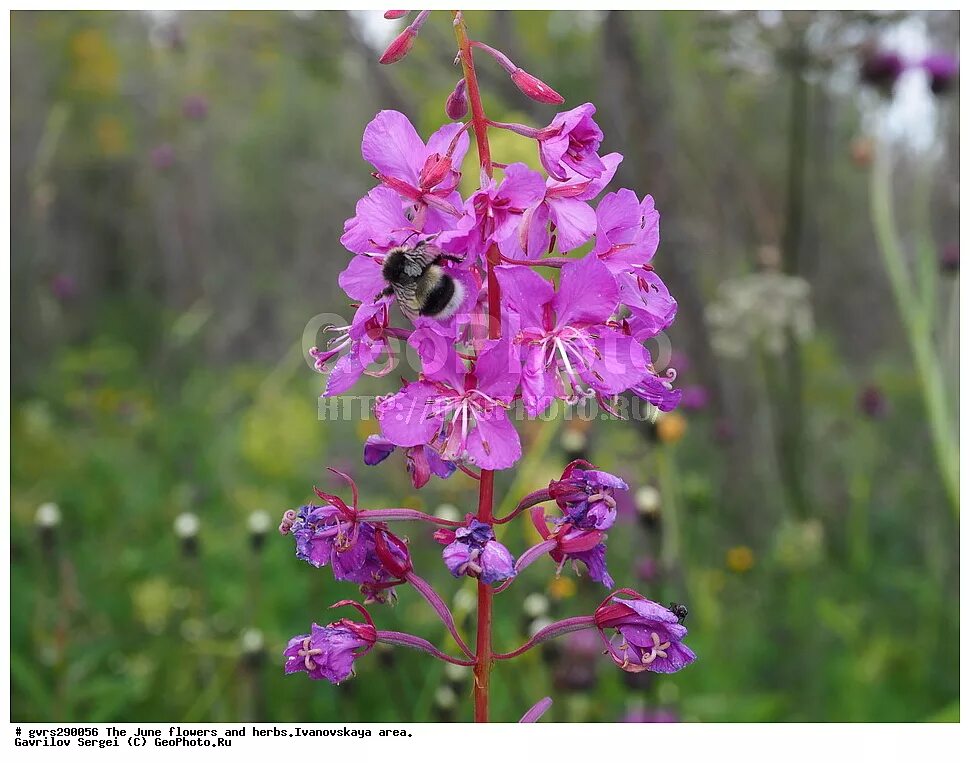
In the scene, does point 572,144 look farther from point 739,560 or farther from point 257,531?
point 739,560

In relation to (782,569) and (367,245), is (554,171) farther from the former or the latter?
(782,569)

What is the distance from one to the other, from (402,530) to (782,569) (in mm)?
2139

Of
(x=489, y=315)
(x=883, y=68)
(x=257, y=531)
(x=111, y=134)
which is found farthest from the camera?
(x=111, y=134)

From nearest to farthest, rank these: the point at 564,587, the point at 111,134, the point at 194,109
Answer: the point at 564,587 → the point at 194,109 → the point at 111,134

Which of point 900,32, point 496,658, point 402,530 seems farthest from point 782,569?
point 496,658

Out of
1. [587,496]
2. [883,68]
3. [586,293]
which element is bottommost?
[587,496]

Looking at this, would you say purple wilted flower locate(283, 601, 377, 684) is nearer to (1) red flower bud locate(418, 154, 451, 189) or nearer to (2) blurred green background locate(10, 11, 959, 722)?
(1) red flower bud locate(418, 154, 451, 189)

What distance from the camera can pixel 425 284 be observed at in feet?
6.11

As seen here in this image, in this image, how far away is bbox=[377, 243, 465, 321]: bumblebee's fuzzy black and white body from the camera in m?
1.86

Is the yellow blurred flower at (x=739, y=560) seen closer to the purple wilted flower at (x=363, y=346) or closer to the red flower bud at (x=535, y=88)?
the purple wilted flower at (x=363, y=346)

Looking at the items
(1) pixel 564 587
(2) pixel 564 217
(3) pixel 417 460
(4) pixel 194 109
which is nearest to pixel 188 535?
(1) pixel 564 587

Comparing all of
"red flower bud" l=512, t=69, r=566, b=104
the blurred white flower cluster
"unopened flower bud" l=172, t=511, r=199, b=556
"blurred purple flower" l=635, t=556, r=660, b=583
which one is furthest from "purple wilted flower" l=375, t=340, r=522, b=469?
the blurred white flower cluster

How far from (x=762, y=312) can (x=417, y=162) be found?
3.58 metres

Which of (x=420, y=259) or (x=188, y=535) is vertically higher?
(x=420, y=259)
